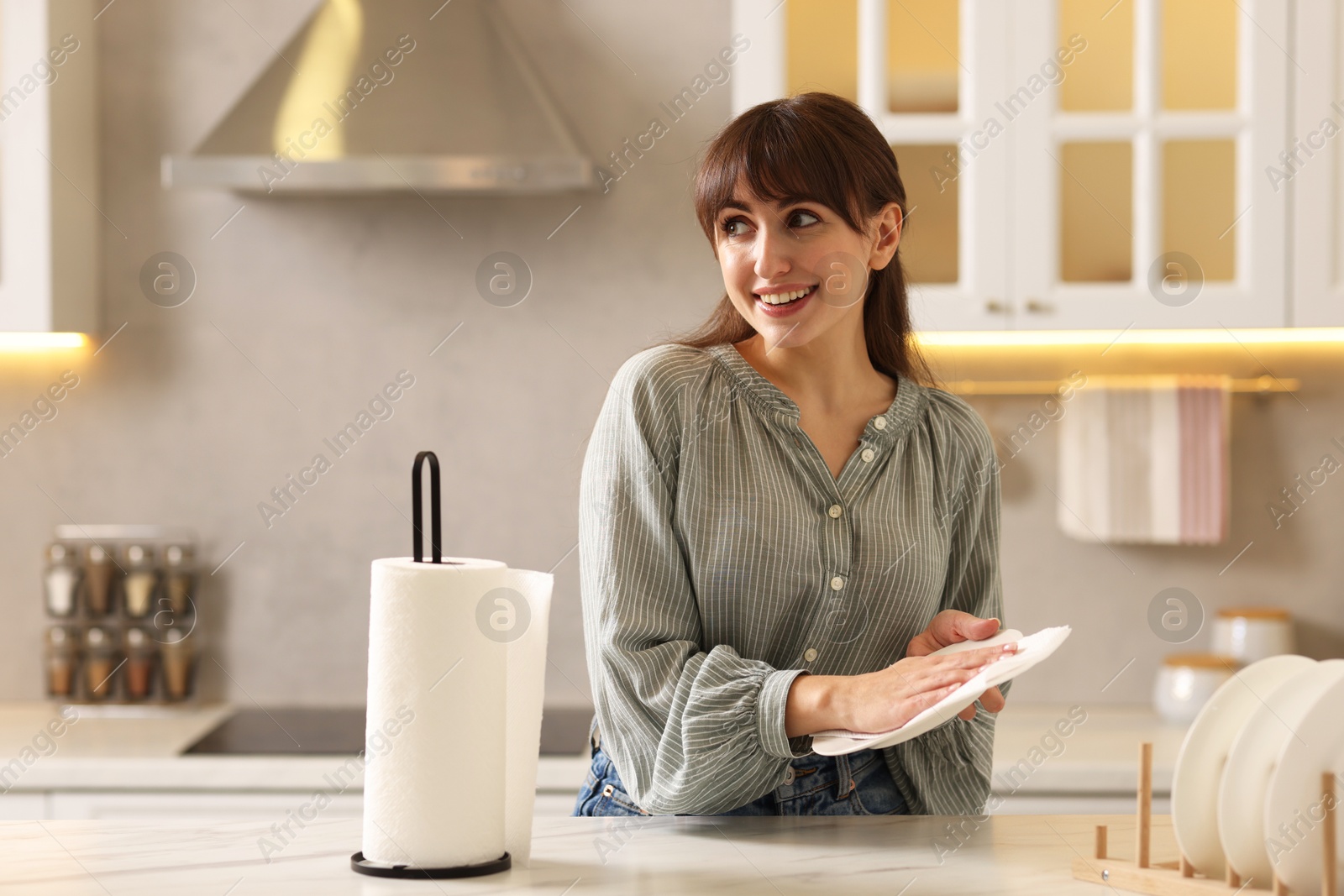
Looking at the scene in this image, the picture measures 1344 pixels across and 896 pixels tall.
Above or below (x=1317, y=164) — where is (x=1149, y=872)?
below

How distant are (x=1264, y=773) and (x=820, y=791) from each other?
45cm

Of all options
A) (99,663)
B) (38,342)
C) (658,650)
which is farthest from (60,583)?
(658,650)

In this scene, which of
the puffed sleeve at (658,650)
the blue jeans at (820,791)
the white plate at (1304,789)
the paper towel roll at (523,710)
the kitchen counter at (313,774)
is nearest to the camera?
the white plate at (1304,789)

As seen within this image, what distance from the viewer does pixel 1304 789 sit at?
0.75 metres

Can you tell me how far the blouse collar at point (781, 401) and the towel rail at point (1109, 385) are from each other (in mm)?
1104

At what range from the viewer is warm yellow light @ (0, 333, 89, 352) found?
239cm

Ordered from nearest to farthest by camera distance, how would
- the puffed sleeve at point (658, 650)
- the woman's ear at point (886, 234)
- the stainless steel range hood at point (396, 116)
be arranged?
1. the puffed sleeve at point (658, 650)
2. the woman's ear at point (886, 234)
3. the stainless steel range hood at point (396, 116)

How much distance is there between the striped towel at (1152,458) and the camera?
2328 mm

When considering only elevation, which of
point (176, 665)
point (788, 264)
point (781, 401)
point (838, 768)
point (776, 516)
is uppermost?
point (788, 264)

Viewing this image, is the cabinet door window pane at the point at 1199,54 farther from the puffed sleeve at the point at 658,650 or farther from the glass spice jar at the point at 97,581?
the glass spice jar at the point at 97,581

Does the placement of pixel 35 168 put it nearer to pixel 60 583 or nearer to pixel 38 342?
pixel 38 342

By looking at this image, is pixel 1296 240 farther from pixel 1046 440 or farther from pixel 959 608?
pixel 959 608

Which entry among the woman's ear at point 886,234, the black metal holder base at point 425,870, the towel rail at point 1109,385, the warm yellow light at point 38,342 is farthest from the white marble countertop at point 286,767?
the black metal holder base at point 425,870

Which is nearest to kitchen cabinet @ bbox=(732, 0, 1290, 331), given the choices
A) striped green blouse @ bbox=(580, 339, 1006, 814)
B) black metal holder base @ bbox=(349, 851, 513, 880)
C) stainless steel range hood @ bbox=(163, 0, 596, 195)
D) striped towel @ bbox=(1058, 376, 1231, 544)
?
striped towel @ bbox=(1058, 376, 1231, 544)
